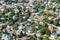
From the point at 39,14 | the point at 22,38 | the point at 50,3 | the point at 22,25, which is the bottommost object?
the point at 22,38

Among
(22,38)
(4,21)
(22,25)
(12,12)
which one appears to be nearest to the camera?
(22,38)

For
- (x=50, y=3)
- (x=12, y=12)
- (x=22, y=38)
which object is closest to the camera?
(x=22, y=38)

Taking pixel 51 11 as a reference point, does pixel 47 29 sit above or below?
below

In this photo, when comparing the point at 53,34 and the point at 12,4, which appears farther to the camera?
the point at 12,4

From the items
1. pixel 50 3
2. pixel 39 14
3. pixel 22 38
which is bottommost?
pixel 22 38

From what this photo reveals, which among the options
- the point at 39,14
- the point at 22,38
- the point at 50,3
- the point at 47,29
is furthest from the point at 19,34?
the point at 50,3

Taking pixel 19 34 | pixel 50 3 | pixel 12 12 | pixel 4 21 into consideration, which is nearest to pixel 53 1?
pixel 50 3

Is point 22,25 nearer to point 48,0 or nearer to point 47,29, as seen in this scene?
point 47,29

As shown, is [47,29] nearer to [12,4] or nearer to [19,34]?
[19,34]

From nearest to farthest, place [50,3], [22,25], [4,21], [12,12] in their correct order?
[22,25] < [4,21] < [12,12] < [50,3]
